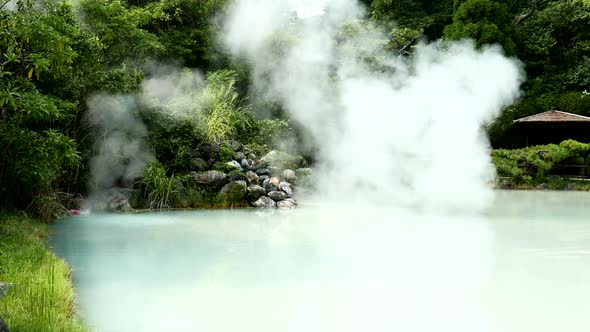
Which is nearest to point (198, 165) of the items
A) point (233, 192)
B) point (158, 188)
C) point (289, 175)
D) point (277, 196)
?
point (233, 192)

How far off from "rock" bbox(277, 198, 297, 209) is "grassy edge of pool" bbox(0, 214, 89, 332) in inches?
231

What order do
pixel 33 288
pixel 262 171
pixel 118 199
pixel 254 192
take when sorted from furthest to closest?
pixel 262 171
pixel 254 192
pixel 118 199
pixel 33 288

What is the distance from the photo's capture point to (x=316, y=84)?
52.6 ft

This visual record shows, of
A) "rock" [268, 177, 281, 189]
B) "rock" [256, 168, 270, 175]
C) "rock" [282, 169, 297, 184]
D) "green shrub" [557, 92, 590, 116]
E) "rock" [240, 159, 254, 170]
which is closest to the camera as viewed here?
"rock" [268, 177, 281, 189]

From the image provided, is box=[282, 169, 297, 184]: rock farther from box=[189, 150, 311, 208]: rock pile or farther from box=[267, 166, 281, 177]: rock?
box=[267, 166, 281, 177]: rock

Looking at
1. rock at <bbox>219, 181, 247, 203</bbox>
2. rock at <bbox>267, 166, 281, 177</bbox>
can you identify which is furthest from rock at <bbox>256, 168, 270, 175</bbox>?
rock at <bbox>219, 181, 247, 203</bbox>

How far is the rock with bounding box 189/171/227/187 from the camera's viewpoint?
479 inches

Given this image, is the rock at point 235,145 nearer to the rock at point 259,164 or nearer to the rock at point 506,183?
the rock at point 259,164

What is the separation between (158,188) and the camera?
11617mm

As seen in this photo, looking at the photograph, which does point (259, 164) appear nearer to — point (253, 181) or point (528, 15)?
point (253, 181)

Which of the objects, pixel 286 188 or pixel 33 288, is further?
pixel 286 188

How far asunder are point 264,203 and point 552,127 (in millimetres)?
12895

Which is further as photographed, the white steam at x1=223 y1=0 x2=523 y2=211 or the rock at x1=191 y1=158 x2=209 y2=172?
the rock at x1=191 y1=158 x2=209 y2=172

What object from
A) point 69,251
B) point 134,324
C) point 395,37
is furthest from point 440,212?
point 395,37
